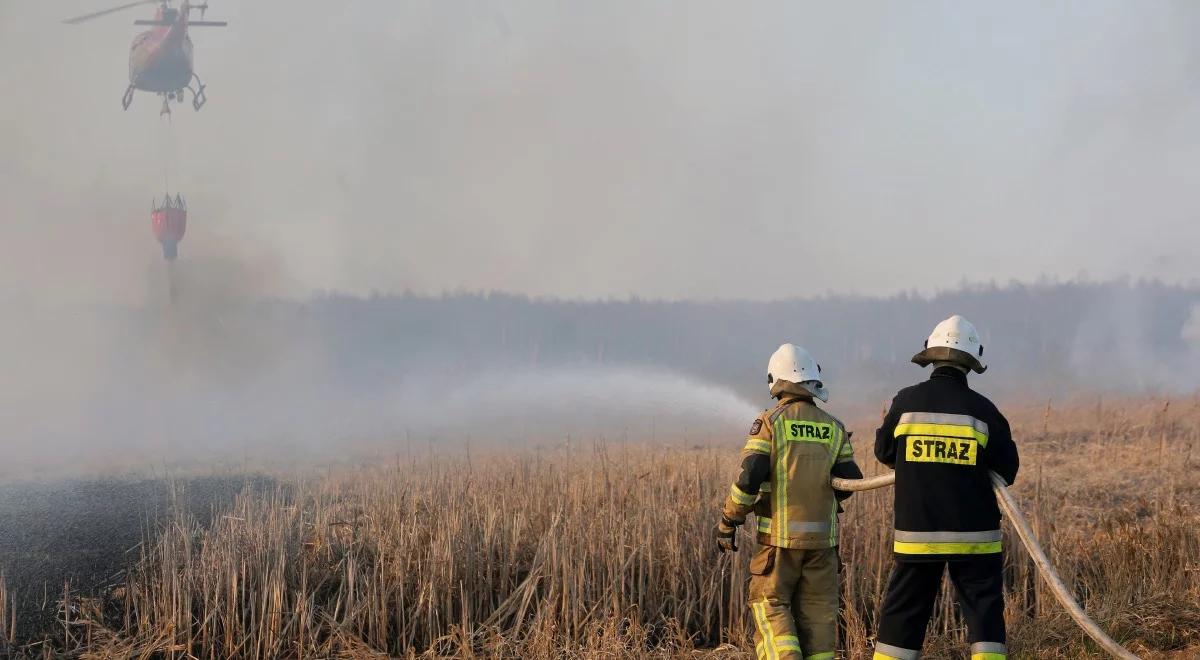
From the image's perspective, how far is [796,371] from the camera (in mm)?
5957

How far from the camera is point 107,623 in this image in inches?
290

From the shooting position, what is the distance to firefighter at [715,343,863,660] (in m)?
5.84

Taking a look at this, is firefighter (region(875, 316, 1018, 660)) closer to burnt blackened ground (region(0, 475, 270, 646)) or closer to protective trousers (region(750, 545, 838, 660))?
protective trousers (region(750, 545, 838, 660))

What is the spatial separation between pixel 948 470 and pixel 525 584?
3.15 metres

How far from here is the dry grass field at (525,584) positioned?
6965 mm

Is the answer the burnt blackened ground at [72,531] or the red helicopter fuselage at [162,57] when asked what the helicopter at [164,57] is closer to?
the red helicopter fuselage at [162,57]

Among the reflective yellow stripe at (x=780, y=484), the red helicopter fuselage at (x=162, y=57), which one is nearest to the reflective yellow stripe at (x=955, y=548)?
the reflective yellow stripe at (x=780, y=484)

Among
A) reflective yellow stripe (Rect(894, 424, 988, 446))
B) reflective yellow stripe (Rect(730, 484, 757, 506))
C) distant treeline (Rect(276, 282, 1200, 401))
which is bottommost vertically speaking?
reflective yellow stripe (Rect(730, 484, 757, 506))

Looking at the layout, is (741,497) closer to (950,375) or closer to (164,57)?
(950,375)

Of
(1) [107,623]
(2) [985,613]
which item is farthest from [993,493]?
(1) [107,623]

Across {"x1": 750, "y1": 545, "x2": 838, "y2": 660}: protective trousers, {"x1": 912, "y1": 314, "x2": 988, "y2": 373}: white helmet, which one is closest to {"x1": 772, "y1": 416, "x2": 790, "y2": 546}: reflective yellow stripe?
{"x1": 750, "y1": 545, "x2": 838, "y2": 660}: protective trousers

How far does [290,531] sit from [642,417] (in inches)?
683

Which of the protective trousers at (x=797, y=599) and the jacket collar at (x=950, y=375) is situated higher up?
the jacket collar at (x=950, y=375)

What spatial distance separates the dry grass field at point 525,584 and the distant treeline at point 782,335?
2520 centimetres
